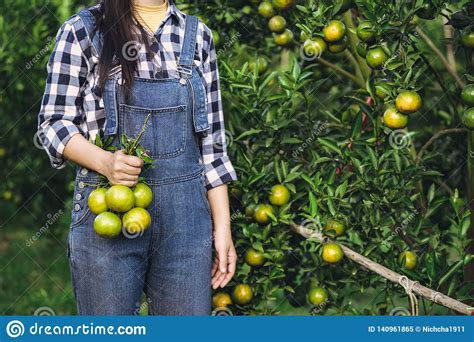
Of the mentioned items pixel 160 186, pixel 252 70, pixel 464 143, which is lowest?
pixel 464 143

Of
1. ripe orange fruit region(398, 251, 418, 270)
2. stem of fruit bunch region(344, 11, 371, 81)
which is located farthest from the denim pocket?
stem of fruit bunch region(344, 11, 371, 81)

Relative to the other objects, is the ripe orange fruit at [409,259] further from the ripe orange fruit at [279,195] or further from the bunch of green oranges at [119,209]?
the bunch of green oranges at [119,209]

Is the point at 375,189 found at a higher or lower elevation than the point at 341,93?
lower

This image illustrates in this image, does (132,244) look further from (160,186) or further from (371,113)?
(371,113)

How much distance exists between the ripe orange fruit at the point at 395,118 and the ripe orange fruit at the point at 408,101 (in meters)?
0.03

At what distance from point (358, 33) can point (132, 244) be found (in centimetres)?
89

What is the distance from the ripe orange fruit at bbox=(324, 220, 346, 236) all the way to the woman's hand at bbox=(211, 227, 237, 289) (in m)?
0.33

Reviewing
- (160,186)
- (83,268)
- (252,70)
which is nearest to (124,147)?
(160,186)

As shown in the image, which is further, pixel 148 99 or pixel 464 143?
pixel 464 143

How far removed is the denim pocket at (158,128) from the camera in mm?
1824

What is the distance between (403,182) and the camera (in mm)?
2258

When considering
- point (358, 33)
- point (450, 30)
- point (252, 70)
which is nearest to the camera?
point (358, 33)


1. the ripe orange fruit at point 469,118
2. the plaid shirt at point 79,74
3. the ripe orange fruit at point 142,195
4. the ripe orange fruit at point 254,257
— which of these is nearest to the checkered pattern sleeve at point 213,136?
the plaid shirt at point 79,74

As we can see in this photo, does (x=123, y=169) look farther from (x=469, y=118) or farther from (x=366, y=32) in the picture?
(x=469, y=118)
